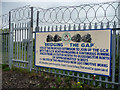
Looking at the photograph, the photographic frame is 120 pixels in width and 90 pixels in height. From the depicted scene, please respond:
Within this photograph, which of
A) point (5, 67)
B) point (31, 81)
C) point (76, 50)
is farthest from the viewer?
point (5, 67)

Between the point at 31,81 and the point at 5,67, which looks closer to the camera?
the point at 31,81

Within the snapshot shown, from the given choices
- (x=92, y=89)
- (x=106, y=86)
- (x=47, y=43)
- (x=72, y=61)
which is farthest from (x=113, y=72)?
(x=47, y=43)

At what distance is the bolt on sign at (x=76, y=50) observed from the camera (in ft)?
13.9

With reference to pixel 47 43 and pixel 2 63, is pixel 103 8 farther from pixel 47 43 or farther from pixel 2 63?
pixel 2 63

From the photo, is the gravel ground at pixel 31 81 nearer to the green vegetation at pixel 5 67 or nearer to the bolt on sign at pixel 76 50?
the bolt on sign at pixel 76 50

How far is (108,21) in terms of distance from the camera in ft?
14.0

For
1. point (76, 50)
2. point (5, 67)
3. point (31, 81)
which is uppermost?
point (76, 50)

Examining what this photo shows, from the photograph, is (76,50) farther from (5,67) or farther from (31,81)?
(5,67)

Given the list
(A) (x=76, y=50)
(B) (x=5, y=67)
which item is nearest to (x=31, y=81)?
(A) (x=76, y=50)

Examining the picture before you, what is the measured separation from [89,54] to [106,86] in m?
1.07

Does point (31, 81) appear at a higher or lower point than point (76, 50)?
lower

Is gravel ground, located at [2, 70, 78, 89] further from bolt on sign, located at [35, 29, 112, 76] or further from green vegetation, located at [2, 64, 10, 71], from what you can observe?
green vegetation, located at [2, 64, 10, 71]

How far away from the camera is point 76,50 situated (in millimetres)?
4730

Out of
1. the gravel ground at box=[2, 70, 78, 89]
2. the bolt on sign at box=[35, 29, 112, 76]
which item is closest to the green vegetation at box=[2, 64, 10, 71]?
the gravel ground at box=[2, 70, 78, 89]
